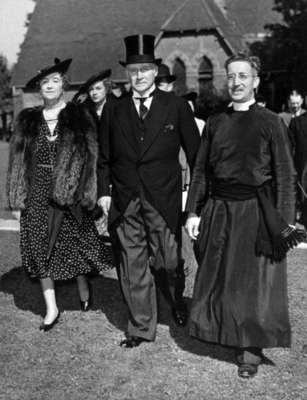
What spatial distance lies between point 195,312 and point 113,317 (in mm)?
1315

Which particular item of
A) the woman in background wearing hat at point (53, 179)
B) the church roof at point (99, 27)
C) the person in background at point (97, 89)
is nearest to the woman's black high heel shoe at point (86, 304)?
the woman in background wearing hat at point (53, 179)

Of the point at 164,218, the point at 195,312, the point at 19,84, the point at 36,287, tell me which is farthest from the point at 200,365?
the point at 19,84

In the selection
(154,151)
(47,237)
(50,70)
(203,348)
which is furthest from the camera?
(47,237)

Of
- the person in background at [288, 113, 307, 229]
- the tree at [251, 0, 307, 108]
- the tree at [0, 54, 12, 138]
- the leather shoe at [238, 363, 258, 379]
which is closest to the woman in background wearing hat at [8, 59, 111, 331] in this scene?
the leather shoe at [238, 363, 258, 379]

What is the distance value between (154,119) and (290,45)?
2137 cm

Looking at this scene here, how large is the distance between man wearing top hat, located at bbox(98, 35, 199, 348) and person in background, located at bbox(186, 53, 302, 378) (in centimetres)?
45

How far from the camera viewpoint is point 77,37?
40750mm

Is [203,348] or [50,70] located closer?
[203,348]

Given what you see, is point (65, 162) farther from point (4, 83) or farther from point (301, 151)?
point (4, 83)

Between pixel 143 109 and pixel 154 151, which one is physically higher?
pixel 143 109

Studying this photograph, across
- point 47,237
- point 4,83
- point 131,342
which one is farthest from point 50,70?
point 4,83

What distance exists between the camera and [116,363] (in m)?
4.16

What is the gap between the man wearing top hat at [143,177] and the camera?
4.27m

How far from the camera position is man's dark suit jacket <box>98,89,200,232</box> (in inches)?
168
